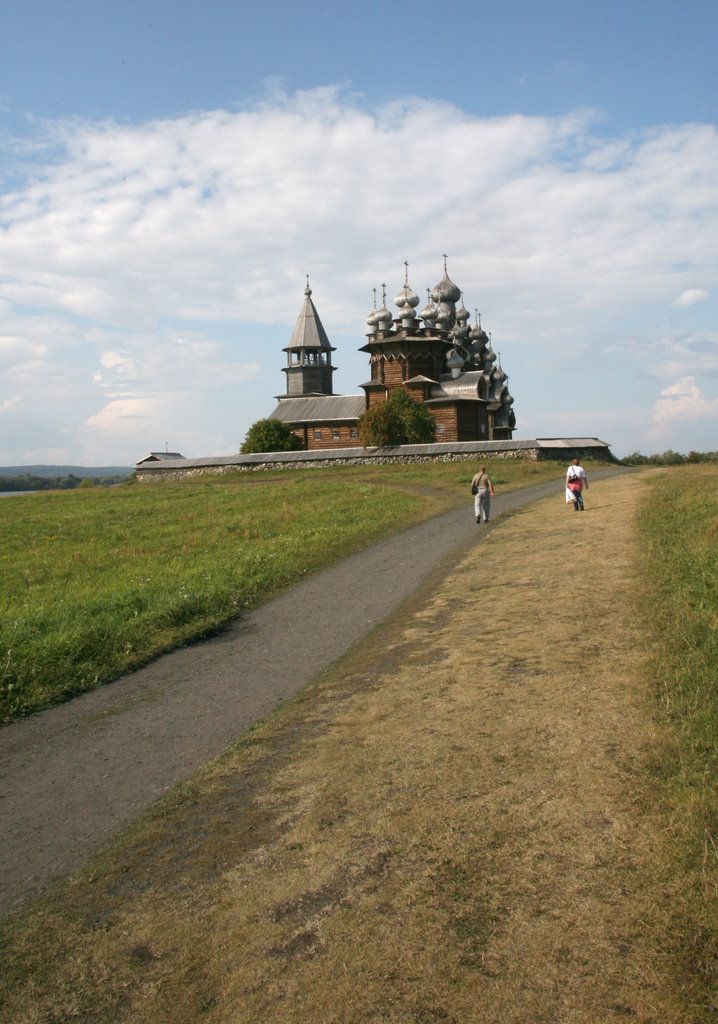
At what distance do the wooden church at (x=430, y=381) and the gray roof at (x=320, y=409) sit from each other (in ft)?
0.28

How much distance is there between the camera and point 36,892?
17.7 ft

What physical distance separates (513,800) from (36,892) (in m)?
3.28

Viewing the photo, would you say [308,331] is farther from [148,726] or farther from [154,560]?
[148,726]

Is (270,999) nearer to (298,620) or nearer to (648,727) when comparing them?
(648,727)

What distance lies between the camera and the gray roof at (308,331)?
269 ft

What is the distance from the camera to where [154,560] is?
20.5 m

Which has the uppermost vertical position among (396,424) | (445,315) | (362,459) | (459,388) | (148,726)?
(445,315)

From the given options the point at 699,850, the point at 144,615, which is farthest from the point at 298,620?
the point at 699,850

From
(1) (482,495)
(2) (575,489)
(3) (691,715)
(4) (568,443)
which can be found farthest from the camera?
(4) (568,443)

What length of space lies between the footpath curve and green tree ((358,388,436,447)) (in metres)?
41.9

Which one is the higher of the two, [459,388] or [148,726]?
[459,388]

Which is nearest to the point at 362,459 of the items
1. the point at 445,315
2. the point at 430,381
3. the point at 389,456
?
the point at 389,456

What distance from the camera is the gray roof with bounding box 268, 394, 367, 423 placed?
71562mm

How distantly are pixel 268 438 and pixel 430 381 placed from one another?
45.4ft
